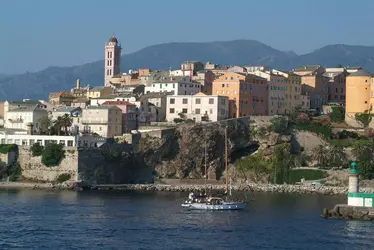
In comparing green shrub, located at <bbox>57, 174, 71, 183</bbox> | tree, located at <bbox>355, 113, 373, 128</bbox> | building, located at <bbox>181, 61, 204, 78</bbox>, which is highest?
building, located at <bbox>181, 61, 204, 78</bbox>

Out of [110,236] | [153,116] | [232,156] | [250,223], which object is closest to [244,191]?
[232,156]

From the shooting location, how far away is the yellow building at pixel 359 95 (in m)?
78.8

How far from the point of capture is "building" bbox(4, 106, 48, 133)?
79688mm

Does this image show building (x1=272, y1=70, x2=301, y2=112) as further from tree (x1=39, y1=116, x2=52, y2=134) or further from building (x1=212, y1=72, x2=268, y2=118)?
tree (x1=39, y1=116, x2=52, y2=134)

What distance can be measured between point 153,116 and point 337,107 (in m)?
17.9


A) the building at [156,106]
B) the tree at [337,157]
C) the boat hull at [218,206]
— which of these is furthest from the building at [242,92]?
the boat hull at [218,206]

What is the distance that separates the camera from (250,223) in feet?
→ 158

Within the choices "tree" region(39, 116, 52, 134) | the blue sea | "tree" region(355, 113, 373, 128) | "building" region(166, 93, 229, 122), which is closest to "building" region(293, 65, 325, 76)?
"tree" region(355, 113, 373, 128)

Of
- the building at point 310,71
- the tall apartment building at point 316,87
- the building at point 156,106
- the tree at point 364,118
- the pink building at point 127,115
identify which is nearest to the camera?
the pink building at point 127,115

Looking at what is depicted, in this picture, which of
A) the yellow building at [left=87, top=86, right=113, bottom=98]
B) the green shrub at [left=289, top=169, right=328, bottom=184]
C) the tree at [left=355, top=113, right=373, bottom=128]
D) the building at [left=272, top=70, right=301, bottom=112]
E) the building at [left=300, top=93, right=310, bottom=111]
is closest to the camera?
the green shrub at [left=289, top=169, right=328, bottom=184]

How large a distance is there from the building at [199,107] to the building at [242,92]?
1.27m

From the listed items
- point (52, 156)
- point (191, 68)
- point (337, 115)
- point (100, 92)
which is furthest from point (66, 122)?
point (337, 115)

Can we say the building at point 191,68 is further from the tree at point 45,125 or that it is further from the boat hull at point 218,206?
the boat hull at point 218,206

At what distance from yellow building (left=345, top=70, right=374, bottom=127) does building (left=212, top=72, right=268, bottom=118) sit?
8.19m
